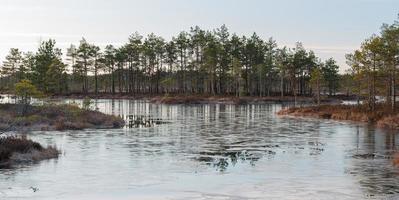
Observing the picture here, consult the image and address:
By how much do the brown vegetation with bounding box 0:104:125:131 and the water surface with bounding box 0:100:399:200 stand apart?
12.0 feet

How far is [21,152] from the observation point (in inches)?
1142

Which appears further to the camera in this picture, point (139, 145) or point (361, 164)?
point (139, 145)

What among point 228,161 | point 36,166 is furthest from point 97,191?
point 228,161

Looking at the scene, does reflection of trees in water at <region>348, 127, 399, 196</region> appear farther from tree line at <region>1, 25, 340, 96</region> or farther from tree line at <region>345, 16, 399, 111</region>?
tree line at <region>1, 25, 340, 96</region>

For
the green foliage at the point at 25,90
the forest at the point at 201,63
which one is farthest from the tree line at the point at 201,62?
the green foliage at the point at 25,90

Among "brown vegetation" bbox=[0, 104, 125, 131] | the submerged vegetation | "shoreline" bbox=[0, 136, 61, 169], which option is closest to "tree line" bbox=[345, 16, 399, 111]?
the submerged vegetation

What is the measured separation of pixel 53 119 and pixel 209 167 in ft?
89.1

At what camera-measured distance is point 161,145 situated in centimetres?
3822

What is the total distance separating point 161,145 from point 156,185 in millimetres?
15619

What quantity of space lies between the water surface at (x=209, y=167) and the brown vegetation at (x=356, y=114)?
922 cm

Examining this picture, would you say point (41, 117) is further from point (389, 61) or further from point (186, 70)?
point (186, 70)

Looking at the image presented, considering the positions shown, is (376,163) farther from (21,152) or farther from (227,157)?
(21,152)

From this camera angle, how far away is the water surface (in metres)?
21.1

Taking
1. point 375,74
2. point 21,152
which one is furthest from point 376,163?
point 375,74
